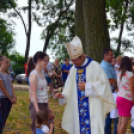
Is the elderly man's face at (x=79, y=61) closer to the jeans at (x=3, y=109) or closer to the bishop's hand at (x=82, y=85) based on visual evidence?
the bishop's hand at (x=82, y=85)

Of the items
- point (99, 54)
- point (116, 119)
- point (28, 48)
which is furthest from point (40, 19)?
point (116, 119)

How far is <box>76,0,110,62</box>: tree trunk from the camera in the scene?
1088 cm

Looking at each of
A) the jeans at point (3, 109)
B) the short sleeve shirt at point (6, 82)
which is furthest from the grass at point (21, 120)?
the short sleeve shirt at point (6, 82)

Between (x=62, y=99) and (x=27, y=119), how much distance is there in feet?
12.3

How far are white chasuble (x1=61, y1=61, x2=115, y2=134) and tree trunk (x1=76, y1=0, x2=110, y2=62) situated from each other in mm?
4839

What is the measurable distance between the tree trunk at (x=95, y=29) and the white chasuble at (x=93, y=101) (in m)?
4.84

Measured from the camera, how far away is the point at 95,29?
11.0 m

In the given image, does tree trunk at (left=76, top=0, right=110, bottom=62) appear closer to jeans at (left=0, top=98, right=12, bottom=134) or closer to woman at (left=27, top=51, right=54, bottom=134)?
jeans at (left=0, top=98, right=12, bottom=134)

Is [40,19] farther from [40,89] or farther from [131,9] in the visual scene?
[40,89]

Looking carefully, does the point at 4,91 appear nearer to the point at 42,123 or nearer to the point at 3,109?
the point at 3,109

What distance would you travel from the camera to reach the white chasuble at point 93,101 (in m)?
5.77

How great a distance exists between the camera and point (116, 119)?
742 cm

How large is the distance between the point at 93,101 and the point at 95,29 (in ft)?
17.5

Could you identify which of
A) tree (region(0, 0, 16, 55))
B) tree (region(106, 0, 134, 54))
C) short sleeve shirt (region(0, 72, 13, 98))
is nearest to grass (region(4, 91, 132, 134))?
short sleeve shirt (region(0, 72, 13, 98))
